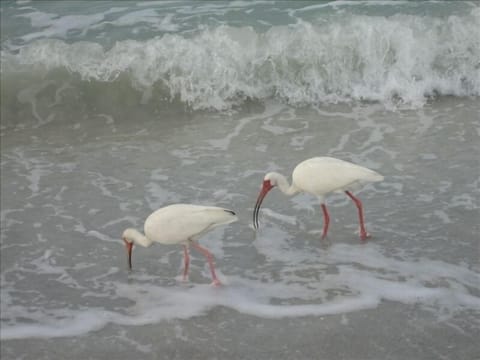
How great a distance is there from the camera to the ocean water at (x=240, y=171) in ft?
14.8

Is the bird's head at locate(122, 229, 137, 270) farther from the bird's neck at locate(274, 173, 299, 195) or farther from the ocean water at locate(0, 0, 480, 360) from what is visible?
the bird's neck at locate(274, 173, 299, 195)

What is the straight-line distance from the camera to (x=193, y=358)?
4.23 metres

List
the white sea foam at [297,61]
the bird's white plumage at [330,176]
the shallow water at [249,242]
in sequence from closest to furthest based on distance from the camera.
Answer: the shallow water at [249,242] < the bird's white plumage at [330,176] < the white sea foam at [297,61]

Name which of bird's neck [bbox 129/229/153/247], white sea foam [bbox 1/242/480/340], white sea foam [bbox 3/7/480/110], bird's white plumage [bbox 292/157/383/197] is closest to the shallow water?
white sea foam [bbox 1/242/480/340]

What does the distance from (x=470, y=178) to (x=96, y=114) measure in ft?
14.4

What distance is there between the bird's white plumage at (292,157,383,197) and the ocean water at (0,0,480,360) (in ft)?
1.16

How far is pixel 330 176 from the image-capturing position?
545 cm

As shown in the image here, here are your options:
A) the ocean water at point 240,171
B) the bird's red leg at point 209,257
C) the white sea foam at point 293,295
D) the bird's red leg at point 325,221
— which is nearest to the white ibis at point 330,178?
the bird's red leg at point 325,221

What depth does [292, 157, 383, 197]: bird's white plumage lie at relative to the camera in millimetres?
5391

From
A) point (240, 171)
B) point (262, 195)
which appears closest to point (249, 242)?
point (262, 195)

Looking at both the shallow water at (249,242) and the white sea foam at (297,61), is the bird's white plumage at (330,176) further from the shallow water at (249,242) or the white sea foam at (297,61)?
the white sea foam at (297,61)

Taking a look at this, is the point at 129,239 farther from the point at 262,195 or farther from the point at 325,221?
the point at 325,221

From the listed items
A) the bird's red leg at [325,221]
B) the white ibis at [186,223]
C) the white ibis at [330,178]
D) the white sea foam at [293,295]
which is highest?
the white ibis at [330,178]

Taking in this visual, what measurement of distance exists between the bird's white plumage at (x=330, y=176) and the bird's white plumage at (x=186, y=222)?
71cm
